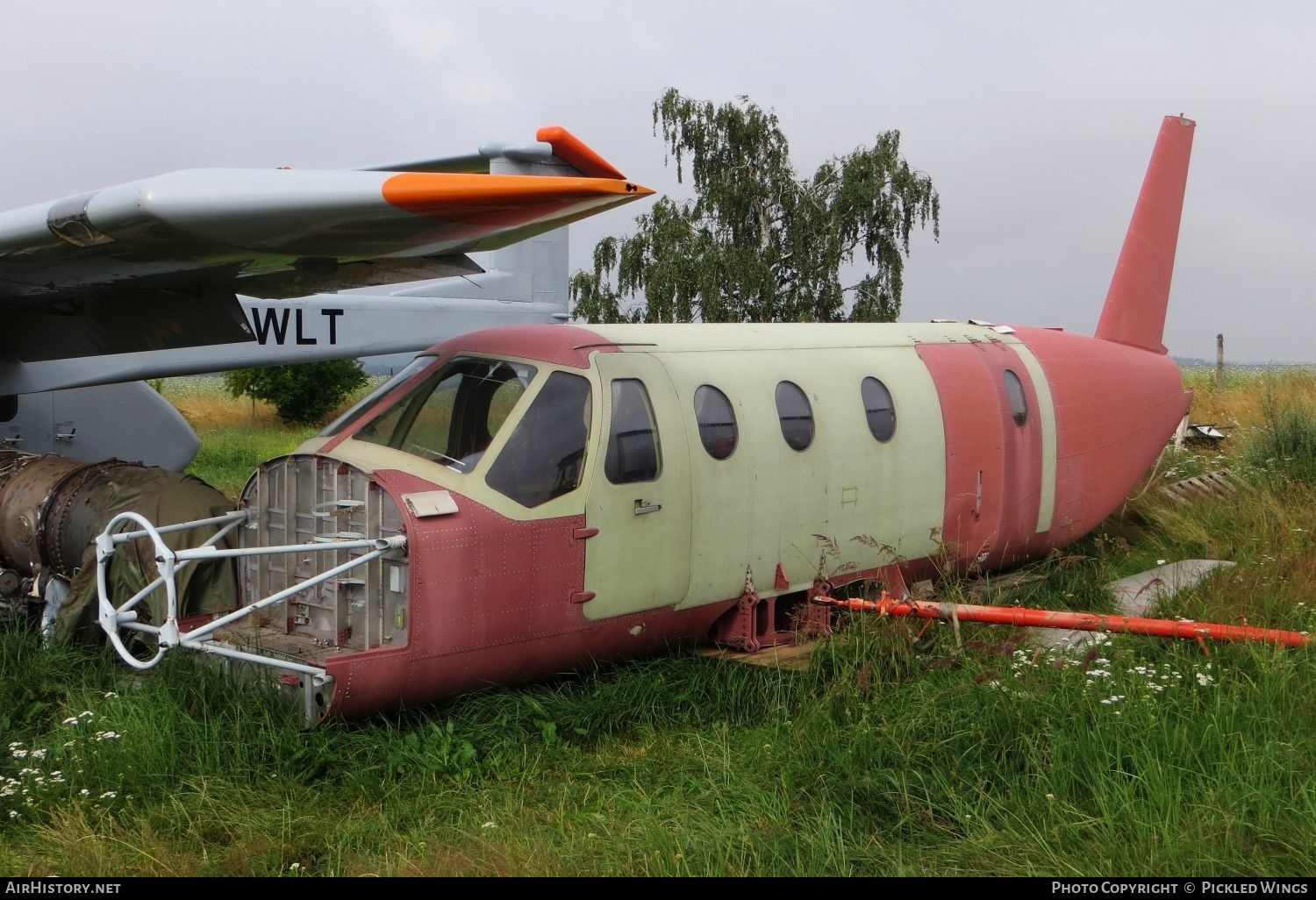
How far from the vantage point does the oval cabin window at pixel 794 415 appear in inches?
290

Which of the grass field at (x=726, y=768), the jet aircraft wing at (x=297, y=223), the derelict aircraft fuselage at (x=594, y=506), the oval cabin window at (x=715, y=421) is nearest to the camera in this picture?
the grass field at (x=726, y=768)

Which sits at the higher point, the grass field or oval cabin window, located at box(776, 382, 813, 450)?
oval cabin window, located at box(776, 382, 813, 450)

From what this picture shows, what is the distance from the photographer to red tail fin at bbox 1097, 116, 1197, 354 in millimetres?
11422

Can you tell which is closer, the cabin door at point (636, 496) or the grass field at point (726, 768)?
the grass field at point (726, 768)

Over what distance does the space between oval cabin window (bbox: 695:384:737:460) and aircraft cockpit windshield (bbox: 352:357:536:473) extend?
1.03 m

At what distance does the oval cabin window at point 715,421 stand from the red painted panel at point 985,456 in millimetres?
2055

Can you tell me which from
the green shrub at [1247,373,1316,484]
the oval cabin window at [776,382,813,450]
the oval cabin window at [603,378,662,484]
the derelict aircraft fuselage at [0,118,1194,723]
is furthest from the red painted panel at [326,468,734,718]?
the green shrub at [1247,373,1316,484]

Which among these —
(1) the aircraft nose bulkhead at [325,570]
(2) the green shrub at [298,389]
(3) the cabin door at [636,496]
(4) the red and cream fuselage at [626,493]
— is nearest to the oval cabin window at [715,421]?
(4) the red and cream fuselage at [626,493]

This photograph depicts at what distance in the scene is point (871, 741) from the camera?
5145mm

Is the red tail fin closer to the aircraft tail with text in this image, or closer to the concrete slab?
the concrete slab

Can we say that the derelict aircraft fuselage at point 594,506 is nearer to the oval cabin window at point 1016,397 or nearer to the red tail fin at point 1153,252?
the oval cabin window at point 1016,397

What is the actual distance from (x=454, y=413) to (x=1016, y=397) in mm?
4666

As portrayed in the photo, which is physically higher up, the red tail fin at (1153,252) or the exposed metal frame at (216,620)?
the red tail fin at (1153,252)

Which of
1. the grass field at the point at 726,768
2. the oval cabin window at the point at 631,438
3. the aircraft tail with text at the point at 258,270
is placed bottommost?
the grass field at the point at 726,768
